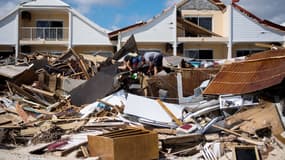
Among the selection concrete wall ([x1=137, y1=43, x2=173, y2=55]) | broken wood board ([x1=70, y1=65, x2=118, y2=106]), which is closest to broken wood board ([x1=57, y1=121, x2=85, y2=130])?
broken wood board ([x1=70, y1=65, x2=118, y2=106])

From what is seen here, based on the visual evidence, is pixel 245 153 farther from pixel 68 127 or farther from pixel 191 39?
pixel 191 39

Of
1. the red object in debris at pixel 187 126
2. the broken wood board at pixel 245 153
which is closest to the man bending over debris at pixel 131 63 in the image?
the red object in debris at pixel 187 126

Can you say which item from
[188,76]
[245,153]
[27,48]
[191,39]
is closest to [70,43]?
[27,48]

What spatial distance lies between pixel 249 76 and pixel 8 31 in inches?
759

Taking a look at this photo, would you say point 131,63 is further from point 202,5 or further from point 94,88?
point 202,5

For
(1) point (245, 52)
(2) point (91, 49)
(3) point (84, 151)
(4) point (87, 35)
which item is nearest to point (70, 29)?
(4) point (87, 35)

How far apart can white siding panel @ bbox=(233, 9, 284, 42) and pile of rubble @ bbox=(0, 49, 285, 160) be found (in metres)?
11.4

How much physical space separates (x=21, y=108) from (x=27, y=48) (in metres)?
15.1

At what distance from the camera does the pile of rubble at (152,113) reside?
6.88 m

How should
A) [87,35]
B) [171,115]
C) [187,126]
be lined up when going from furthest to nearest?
[87,35], [171,115], [187,126]

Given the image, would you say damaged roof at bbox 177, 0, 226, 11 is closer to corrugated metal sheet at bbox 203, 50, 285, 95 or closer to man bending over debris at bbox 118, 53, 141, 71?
man bending over debris at bbox 118, 53, 141, 71

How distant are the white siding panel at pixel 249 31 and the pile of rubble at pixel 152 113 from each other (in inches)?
449

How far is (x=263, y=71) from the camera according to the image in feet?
29.3

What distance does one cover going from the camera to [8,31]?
24141mm
